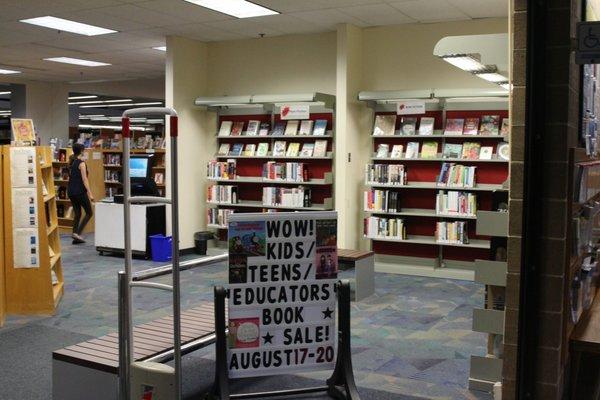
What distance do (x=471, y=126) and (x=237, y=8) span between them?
Answer: 10.6 feet

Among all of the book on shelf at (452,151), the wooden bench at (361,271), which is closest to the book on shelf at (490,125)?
the book on shelf at (452,151)

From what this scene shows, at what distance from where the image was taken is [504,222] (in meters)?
3.58

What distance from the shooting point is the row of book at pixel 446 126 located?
8.05m

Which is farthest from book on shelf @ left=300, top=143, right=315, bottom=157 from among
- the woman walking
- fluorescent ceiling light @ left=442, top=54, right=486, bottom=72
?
fluorescent ceiling light @ left=442, top=54, right=486, bottom=72

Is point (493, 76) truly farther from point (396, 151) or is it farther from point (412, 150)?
point (396, 151)

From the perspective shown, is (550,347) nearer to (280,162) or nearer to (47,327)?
(47,327)

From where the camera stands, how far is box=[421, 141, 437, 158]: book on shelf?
8398 millimetres

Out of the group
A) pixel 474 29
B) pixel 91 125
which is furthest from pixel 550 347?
pixel 91 125

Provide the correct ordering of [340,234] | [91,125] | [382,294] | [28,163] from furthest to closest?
[91,125] → [340,234] → [382,294] → [28,163]

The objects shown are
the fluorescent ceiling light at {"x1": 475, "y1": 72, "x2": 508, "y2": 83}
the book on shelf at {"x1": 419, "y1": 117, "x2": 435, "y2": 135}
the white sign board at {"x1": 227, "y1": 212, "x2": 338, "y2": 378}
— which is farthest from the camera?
the book on shelf at {"x1": 419, "y1": 117, "x2": 435, "y2": 135}

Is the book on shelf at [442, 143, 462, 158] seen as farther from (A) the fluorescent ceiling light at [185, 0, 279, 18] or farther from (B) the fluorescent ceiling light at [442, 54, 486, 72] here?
(B) the fluorescent ceiling light at [442, 54, 486, 72]

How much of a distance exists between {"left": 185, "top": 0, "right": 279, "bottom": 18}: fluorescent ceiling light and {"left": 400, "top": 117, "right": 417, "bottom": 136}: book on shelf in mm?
2219

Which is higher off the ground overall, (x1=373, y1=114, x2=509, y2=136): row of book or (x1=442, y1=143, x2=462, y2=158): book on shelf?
(x1=373, y1=114, x2=509, y2=136): row of book

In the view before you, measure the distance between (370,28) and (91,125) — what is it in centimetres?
2667
